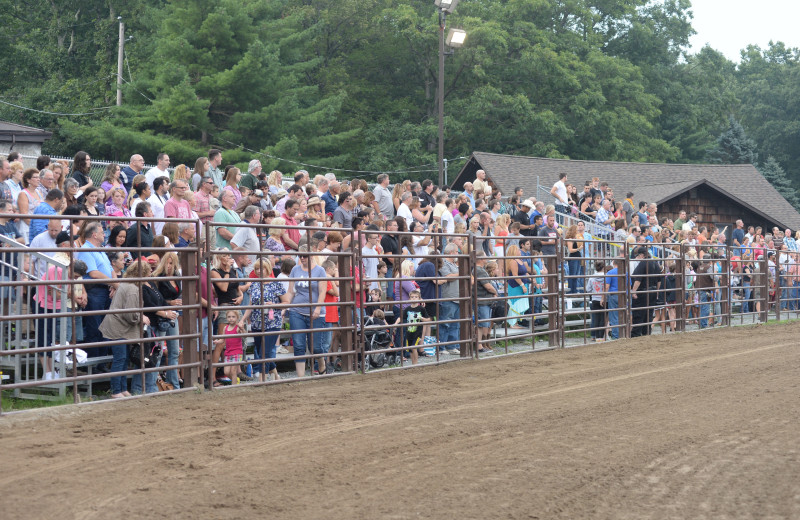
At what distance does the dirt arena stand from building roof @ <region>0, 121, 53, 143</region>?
2042 centimetres

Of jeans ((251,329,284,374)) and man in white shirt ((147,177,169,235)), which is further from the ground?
man in white shirt ((147,177,169,235))

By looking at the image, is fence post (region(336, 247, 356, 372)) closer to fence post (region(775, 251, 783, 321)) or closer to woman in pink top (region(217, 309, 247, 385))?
woman in pink top (region(217, 309, 247, 385))

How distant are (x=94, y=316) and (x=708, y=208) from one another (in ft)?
110

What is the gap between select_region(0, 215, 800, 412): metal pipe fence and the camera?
8953 mm

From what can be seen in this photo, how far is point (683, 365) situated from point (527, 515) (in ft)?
26.6

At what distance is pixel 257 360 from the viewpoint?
33.5 feet

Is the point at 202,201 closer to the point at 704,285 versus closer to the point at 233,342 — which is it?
the point at 233,342

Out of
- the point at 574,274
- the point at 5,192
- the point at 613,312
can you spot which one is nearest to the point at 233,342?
the point at 5,192

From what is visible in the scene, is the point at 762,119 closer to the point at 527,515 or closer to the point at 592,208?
the point at 592,208

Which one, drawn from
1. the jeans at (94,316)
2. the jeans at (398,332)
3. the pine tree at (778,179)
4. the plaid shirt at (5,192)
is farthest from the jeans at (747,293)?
the pine tree at (778,179)

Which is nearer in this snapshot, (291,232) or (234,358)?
(234,358)

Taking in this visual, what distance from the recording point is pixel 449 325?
1329 cm

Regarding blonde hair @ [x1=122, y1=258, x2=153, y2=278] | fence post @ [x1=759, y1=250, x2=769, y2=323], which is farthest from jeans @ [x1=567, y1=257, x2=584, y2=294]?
blonde hair @ [x1=122, y1=258, x2=153, y2=278]

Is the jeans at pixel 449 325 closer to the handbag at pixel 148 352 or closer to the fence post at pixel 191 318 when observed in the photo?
the fence post at pixel 191 318
